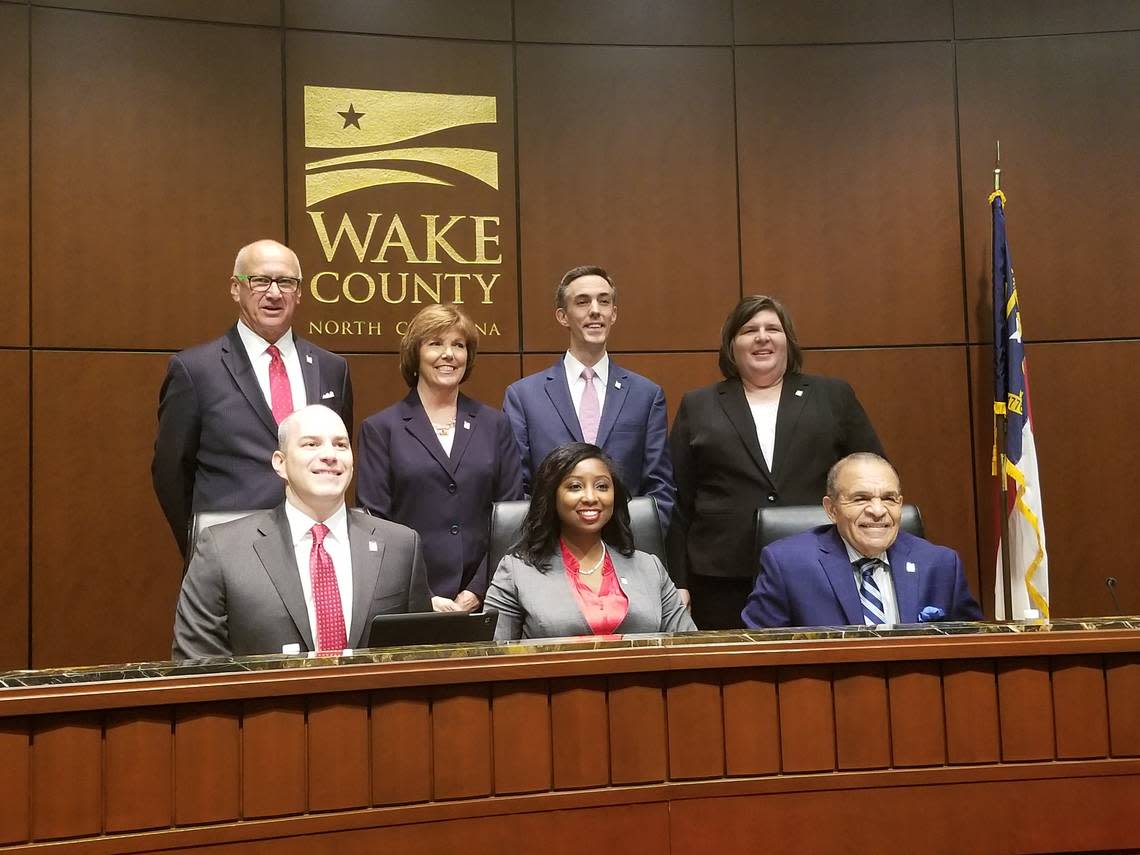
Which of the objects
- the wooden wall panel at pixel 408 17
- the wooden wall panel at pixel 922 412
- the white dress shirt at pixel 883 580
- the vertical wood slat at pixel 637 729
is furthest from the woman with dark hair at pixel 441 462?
the wooden wall panel at pixel 922 412

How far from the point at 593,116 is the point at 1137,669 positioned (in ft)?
11.9

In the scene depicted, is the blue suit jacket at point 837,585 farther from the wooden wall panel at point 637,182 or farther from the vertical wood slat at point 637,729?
the wooden wall panel at point 637,182

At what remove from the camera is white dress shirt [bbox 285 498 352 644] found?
2244mm

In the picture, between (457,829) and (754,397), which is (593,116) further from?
(457,829)

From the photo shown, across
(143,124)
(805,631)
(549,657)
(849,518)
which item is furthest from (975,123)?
(549,657)

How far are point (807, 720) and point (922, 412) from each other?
3.48 metres

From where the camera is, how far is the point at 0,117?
420 cm

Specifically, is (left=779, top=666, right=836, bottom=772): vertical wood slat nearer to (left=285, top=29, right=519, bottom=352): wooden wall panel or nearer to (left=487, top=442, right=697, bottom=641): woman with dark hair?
(left=487, top=442, right=697, bottom=641): woman with dark hair

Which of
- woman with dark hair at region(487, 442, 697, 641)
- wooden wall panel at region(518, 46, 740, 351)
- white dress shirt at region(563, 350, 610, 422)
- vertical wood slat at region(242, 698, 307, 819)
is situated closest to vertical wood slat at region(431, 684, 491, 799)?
vertical wood slat at region(242, 698, 307, 819)

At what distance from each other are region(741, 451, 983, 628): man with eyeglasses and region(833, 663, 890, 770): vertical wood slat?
0.77m

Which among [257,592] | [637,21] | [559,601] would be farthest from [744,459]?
[637,21]

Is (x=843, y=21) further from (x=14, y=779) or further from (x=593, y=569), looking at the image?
(x=14, y=779)

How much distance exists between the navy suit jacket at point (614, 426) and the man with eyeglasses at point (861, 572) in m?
0.82

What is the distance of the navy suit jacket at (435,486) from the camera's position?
3.09m
